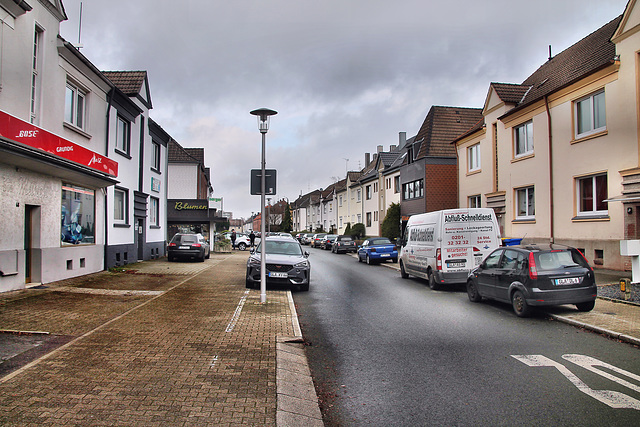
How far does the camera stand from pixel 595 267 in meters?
15.9

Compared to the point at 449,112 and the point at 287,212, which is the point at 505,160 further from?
the point at 287,212

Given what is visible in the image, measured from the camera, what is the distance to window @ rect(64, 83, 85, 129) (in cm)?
1380

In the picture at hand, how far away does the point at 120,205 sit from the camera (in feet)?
61.7

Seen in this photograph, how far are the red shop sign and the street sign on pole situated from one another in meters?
5.13

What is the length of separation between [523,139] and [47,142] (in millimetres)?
19047

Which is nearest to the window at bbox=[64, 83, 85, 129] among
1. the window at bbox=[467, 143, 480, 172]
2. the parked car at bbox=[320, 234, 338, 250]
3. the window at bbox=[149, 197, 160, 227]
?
the window at bbox=[149, 197, 160, 227]

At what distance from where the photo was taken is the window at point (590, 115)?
16.0 meters

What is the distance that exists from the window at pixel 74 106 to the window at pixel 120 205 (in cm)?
359

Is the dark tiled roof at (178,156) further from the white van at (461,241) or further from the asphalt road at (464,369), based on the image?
the asphalt road at (464,369)

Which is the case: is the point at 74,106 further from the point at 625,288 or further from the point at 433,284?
the point at 625,288

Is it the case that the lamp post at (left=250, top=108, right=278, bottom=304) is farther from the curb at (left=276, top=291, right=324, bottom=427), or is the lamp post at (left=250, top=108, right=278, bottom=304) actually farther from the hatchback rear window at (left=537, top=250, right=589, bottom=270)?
the hatchback rear window at (left=537, top=250, right=589, bottom=270)

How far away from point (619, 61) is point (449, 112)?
19.7 meters

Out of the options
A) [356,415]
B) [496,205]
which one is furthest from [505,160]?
[356,415]

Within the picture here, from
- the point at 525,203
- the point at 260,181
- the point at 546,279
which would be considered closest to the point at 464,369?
the point at 546,279
